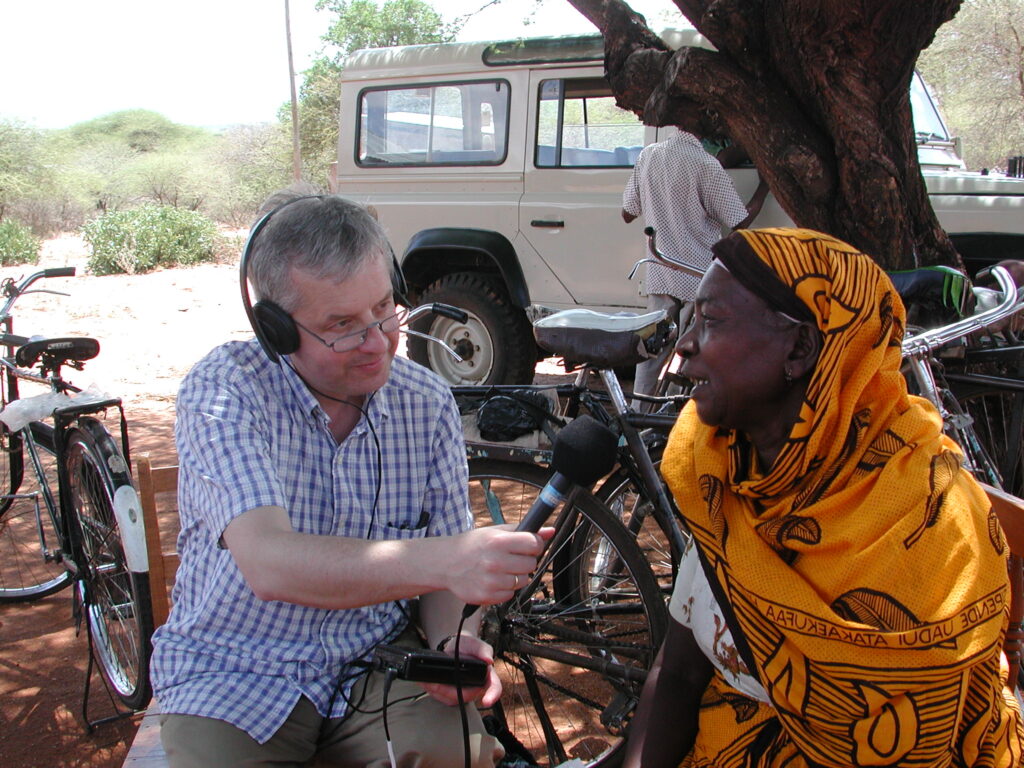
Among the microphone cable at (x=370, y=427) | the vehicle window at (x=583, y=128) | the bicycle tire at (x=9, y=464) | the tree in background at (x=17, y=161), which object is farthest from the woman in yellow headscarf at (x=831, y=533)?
the tree in background at (x=17, y=161)

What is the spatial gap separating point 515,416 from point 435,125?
4.93m

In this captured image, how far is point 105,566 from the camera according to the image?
3385 mm

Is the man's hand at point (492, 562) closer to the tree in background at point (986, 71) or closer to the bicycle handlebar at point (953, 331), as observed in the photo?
the bicycle handlebar at point (953, 331)

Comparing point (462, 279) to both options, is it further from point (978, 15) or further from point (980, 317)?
point (978, 15)

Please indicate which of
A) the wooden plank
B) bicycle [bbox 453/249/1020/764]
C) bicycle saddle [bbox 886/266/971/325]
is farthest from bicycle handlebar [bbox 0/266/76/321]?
bicycle saddle [bbox 886/266/971/325]

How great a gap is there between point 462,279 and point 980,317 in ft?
15.9

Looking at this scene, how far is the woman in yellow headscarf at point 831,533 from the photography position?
141 cm

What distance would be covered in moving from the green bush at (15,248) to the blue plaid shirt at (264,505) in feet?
63.5

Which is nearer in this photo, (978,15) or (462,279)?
(462,279)

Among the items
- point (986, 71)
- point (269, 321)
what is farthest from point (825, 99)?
point (986, 71)

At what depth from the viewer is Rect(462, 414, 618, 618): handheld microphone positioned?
1401 millimetres

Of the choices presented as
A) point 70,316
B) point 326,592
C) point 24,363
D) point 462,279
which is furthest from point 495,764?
point 70,316

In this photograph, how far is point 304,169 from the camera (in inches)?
1198

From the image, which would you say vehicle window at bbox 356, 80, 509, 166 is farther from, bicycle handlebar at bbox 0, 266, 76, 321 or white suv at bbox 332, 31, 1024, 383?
bicycle handlebar at bbox 0, 266, 76, 321
